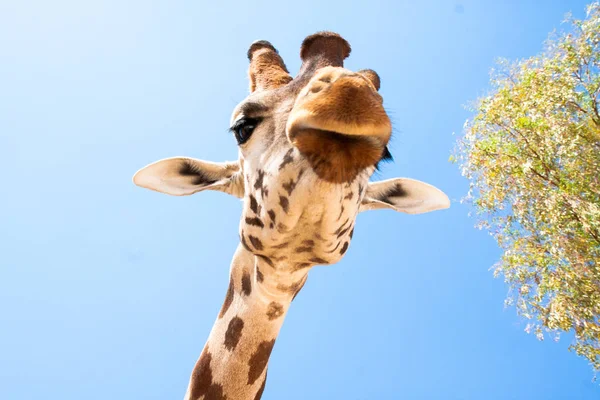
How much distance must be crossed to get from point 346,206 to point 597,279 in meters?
10.4

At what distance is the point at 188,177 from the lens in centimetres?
325

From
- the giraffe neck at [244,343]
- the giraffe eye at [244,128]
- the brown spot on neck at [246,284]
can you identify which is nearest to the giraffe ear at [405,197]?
the giraffe neck at [244,343]

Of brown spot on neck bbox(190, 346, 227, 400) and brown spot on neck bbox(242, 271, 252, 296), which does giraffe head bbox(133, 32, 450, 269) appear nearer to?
brown spot on neck bbox(242, 271, 252, 296)

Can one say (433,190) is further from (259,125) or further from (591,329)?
A: (591,329)

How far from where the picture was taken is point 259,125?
2396 millimetres

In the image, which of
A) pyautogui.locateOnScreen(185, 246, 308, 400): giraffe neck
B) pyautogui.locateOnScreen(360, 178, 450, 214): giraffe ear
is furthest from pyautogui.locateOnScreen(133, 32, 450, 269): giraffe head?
pyautogui.locateOnScreen(185, 246, 308, 400): giraffe neck

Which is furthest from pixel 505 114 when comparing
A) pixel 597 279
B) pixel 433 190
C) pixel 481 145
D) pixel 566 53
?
pixel 433 190

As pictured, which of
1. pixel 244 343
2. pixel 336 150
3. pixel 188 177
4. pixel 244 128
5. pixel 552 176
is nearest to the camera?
pixel 336 150

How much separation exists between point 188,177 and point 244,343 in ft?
4.19

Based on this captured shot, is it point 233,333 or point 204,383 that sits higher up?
point 233,333

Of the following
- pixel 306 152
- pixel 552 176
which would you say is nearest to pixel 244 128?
pixel 306 152

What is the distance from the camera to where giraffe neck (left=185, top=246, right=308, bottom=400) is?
2.98 metres

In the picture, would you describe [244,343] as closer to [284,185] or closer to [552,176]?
[284,185]

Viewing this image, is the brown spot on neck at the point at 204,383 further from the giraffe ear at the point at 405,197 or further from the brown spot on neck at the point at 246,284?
the giraffe ear at the point at 405,197
